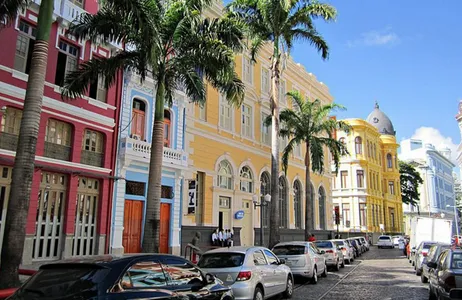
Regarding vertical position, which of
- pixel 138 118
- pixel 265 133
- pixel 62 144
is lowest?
pixel 62 144

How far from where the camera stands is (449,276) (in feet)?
28.8

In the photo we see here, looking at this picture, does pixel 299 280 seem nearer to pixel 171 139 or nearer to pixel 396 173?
pixel 171 139

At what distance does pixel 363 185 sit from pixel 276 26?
40.5 meters

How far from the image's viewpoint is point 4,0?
10961 mm

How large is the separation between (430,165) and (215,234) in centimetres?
8293

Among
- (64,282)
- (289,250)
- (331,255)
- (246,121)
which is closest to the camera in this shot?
(64,282)

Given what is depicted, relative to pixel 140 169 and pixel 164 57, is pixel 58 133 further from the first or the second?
pixel 164 57

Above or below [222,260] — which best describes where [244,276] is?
below

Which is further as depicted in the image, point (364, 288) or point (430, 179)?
point (430, 179)

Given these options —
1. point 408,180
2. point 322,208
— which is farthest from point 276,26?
point 408,180

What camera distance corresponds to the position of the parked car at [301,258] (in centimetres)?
1470

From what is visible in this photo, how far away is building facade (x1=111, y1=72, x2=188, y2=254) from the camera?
60.6 feet

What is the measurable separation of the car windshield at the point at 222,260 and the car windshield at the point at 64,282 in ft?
16.4

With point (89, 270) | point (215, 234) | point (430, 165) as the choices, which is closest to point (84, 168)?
point (215, 234)
